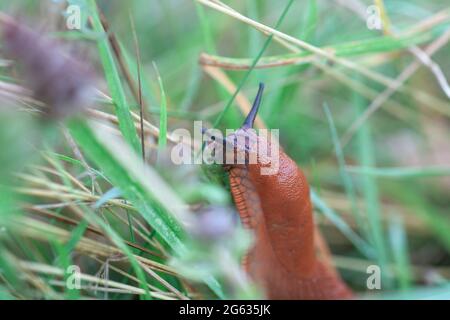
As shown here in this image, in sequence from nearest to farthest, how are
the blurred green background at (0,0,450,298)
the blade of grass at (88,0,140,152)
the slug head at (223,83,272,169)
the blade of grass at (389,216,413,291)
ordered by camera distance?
the blade of grass at (88,0,140,152) → the slug head at (223,83,272,169) → the blurred green background at (0,0,450,298) → the blade of grass at (389,216,413,291)

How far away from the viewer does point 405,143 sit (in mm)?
2881

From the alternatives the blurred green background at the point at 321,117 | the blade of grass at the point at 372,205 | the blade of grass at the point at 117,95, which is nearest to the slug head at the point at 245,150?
the blurred green background at the point at 321,117

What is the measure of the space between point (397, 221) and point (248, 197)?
110cm

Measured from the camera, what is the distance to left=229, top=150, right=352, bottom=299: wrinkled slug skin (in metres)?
1.65

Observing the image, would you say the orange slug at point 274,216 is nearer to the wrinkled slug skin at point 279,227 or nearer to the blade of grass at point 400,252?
the wrinkled slug skin at point 279,227

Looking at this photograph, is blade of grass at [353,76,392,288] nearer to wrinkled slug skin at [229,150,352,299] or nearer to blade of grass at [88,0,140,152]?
wrinkled slug skin at [229,150,352,299]

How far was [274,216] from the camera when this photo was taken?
1721mm

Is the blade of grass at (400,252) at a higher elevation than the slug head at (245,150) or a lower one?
lower

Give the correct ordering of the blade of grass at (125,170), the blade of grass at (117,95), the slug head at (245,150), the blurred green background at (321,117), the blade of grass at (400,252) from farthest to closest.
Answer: the blade of grass at (400,252) < the blurred green background at (321,117) < the slug head at (245,150) < the blade of grass at (117,95) < the blade of grass at (125,170)

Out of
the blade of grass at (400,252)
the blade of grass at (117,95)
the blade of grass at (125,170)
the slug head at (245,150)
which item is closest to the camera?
the blade of grass at (125,170)

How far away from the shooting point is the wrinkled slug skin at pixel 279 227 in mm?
1650

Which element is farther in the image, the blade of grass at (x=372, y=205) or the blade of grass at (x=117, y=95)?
the blade of grass at (x=372, y=205)

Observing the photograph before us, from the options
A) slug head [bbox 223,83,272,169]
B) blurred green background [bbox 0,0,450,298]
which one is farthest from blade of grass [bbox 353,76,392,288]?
slug head [bbox 223,83,272,169]

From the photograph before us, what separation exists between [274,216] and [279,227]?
1.8 inches
